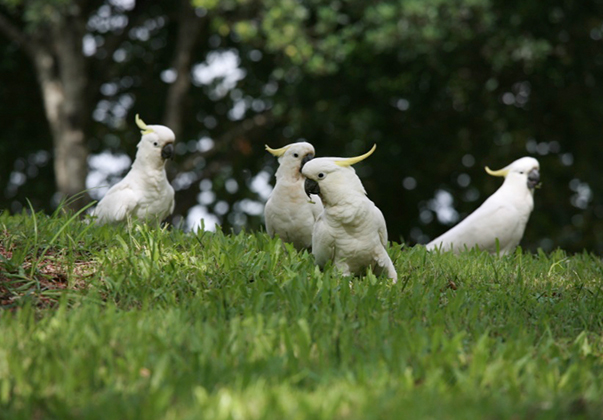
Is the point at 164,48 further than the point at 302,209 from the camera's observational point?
Yes

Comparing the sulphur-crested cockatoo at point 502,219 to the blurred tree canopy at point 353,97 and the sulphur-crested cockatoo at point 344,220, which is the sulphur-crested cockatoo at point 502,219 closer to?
the sulphur-crested cockatoo at point 344,220

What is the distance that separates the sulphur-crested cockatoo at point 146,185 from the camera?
5.10m

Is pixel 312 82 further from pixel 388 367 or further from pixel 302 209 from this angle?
pixel 388 367

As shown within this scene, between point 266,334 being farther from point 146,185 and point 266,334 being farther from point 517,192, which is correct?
point 517,192

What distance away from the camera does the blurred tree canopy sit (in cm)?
972

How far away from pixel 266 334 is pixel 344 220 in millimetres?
1073

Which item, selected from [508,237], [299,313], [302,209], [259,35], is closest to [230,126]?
[259,35]

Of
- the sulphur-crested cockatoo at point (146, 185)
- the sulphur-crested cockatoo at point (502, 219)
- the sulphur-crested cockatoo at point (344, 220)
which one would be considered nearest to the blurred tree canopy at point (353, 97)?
the sulphur-crested cockatoo at point (502, 219)

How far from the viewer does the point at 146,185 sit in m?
5.16

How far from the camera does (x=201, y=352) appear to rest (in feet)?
8.49

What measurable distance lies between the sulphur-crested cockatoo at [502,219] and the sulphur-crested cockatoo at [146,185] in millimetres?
2181

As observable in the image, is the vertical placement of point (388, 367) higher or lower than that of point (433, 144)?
higher

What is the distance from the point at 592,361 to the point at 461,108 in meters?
9.42

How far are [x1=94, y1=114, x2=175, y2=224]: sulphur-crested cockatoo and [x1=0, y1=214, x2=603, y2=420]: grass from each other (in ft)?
2.31
